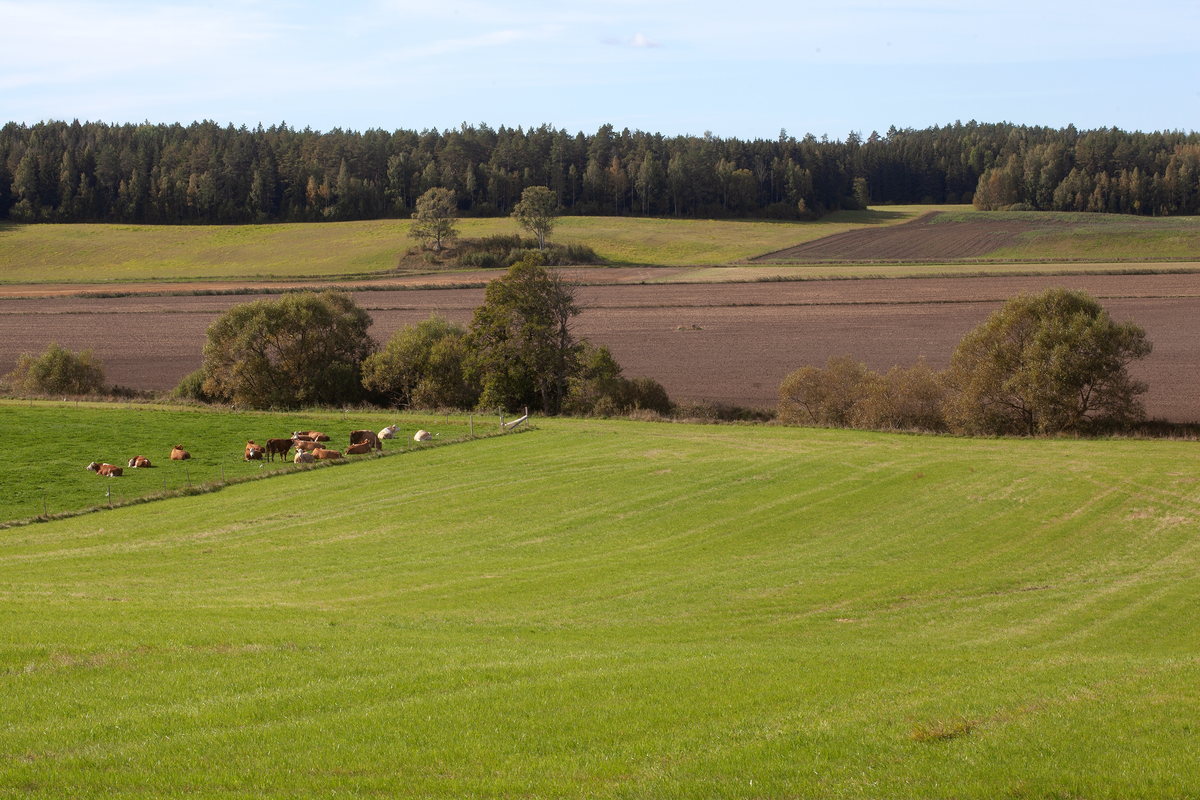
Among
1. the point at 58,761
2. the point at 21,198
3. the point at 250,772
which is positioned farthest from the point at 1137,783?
the point at 21,198

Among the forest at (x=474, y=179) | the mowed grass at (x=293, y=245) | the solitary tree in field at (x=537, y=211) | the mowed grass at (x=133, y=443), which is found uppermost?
the forest at (x=474, y=179)

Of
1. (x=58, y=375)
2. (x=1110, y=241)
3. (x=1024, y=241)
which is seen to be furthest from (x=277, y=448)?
(x=1110, y=241)

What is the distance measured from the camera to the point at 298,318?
60.7 m

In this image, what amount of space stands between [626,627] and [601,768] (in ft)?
30.9

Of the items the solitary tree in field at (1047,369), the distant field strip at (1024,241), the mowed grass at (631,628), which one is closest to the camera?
the mowed grass at (631,628)

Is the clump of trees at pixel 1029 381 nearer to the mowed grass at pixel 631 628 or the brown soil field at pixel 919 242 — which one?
the mowed grass at pixel 631 628

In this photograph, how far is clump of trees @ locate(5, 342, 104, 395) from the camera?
62.3 metres

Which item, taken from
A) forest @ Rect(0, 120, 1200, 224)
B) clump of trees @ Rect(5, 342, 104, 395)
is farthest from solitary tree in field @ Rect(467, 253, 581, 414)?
forest @ Rect(0, 120, 1200, 224)

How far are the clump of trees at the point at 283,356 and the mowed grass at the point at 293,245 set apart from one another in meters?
67.3

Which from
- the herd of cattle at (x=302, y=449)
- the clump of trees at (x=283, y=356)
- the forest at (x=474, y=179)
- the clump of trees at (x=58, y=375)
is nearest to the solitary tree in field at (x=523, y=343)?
the clump of trees at (x=283, y=356)

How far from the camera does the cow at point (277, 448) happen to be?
4075cm

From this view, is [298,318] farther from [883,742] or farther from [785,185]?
[785,185]

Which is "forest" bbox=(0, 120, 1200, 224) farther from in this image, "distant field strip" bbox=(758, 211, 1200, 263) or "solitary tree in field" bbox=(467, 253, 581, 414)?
"solitary tree in field" bbox=(467, 253, 581, 414)

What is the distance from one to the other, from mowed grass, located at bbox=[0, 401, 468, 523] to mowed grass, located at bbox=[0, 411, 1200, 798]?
99.5 inches
